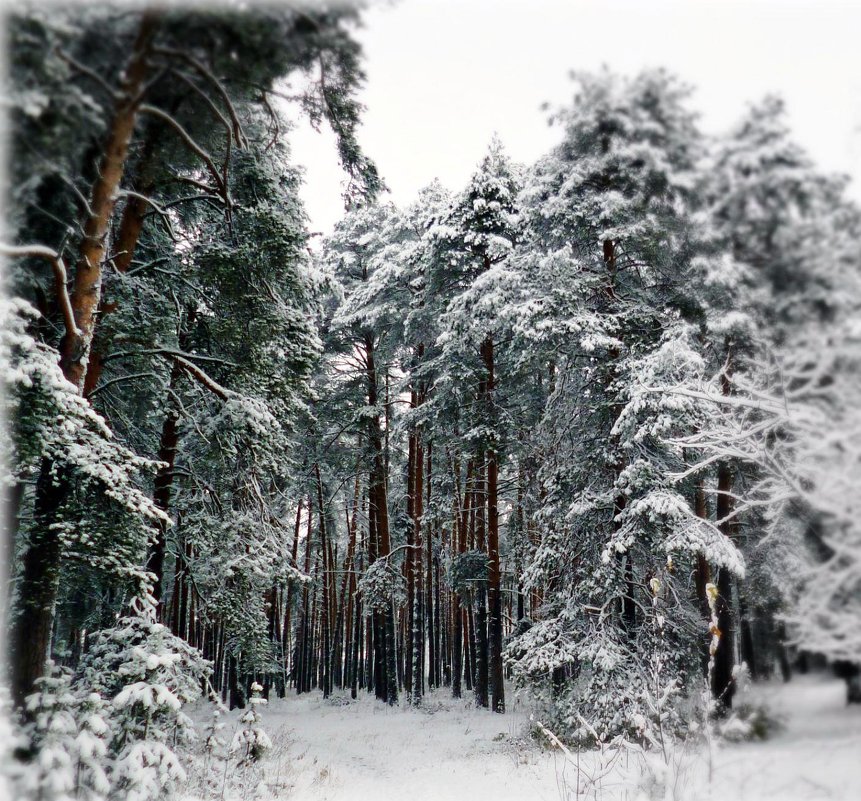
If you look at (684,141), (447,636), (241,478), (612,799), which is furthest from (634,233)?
(447,636)

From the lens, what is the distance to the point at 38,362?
11.9 feet

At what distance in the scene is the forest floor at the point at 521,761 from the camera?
3.38m

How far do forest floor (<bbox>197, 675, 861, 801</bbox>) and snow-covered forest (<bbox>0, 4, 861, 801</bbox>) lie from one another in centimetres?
4

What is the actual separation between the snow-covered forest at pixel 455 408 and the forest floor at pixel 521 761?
0.14 feet

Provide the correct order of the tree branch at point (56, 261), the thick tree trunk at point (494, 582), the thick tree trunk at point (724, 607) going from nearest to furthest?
the tree branch at point (56, 261)
the thick tree trunk at point (724, 607)
the thick tree trunk at point (494, 582)

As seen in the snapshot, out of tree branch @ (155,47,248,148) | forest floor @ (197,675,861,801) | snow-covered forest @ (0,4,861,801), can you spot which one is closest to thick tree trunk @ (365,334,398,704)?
forest floor @ (197,675,861,801)

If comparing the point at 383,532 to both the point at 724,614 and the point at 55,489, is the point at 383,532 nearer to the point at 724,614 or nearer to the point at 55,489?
the point at 724,614

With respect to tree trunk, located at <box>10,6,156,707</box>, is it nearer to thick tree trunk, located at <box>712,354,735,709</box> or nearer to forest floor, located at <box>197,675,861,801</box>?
forest floor, located at <box>197,675,861,801</box>

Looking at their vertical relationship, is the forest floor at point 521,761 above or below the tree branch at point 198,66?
below

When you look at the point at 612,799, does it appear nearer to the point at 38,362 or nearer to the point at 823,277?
the point at 823,277

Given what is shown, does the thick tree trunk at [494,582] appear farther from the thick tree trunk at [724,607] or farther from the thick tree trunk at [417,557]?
the thick tree trunk at [724,607]

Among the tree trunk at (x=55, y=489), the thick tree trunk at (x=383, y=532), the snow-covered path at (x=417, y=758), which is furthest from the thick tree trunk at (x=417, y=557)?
the tree trunk at (x=55, y=489)

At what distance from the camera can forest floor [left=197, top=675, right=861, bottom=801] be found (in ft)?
11.1

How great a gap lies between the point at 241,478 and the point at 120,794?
3.54m
